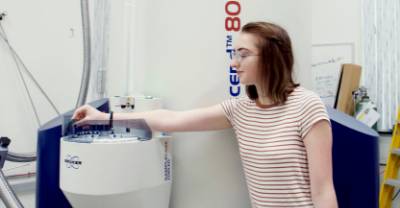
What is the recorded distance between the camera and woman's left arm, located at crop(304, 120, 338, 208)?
3.21 feet

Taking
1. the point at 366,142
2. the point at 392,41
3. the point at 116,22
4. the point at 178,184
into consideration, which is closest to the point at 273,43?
the point at 366,142

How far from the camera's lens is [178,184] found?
1261 mm

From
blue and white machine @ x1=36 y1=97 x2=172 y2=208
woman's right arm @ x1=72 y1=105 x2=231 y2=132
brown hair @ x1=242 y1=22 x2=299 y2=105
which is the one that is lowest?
blue and white machine @ x1=36 y1=97 x2=172 y2=208

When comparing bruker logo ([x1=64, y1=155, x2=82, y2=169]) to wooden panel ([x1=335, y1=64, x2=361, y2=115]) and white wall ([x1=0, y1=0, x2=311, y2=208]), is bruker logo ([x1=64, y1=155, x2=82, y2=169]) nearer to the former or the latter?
white wall ([x1=0, y1=0, x2=311, y2=208])

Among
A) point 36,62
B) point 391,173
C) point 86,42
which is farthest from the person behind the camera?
point 391,173

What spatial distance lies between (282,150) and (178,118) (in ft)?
1.11

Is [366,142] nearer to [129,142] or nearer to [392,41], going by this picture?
[129,142]

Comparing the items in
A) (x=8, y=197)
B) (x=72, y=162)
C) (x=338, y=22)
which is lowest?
(x=8, y=197)

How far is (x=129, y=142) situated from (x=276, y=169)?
0.42 meters

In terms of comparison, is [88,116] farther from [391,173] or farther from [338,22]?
[338,22]

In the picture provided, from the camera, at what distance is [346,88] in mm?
2295

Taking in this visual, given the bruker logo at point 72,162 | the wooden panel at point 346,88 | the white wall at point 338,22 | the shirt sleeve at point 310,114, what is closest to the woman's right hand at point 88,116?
the bruker logo at point 72,162

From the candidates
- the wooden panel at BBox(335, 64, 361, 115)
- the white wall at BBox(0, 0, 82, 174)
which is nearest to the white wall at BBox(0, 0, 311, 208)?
the white wall at BBox(0, 0, 82, 174)

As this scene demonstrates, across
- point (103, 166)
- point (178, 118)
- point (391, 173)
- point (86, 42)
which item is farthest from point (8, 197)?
point (391, 173)
